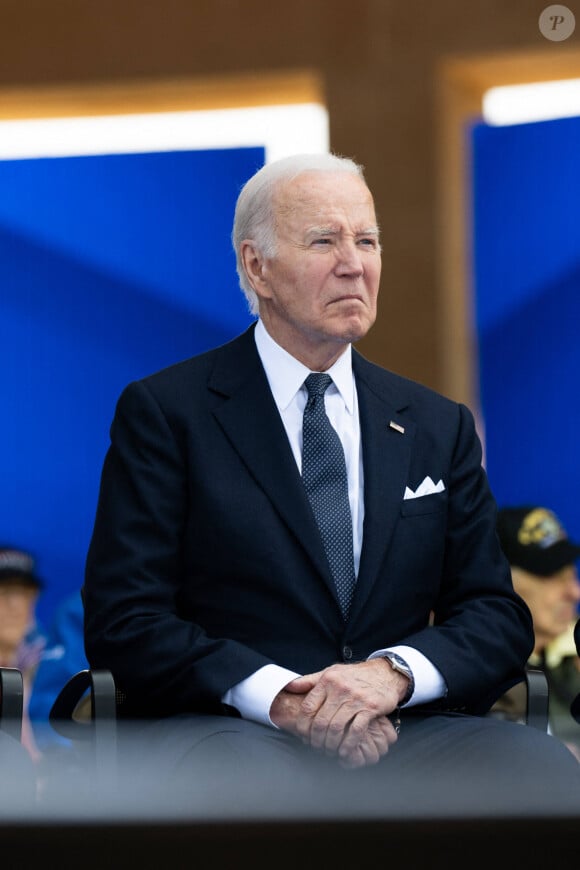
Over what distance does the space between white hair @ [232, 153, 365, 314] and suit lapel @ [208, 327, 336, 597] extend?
0.58 ft

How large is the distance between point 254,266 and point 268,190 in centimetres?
13

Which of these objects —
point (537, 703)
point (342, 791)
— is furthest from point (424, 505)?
point (342, 791)

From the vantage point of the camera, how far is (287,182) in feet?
6.82

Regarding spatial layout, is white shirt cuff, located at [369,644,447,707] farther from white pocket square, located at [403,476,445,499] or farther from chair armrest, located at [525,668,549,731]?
white pocket square, located at [403,476,445,499]

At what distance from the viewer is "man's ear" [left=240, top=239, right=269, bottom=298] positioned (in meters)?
2.13

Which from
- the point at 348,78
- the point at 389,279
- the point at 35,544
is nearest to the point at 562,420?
the point at 389,279

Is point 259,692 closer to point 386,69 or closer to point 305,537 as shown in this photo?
point 305,537

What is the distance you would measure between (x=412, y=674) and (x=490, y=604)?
9.1 inches

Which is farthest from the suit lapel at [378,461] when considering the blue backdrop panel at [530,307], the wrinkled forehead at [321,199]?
the blue backdrop panel at [530,307]

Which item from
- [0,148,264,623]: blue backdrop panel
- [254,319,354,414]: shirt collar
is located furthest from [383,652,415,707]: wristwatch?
[0,148,264,623]: blue backdrop panel

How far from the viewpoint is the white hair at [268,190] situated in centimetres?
209

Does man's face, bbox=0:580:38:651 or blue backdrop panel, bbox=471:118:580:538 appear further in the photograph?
blue backdrop panel, bbox=471:118:580:538

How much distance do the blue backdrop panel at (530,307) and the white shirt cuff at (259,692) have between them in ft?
8.87

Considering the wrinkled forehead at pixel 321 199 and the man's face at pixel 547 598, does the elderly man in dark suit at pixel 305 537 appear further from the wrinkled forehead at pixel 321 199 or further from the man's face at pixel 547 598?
the man's face at pixel 547 598
